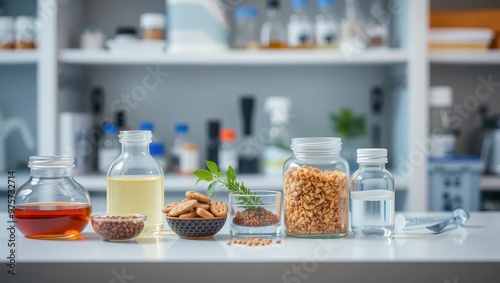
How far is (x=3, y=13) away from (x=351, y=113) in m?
1.35

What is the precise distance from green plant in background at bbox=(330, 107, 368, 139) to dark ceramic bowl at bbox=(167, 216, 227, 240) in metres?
1.40

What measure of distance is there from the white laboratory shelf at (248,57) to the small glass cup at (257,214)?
1.24 metres

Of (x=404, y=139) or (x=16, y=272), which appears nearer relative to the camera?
(x=16, y=272)

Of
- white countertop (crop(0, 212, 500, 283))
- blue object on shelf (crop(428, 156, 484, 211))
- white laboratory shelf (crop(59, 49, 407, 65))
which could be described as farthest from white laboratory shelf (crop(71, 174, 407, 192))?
white countertop (crop(0, 212, 500, 283))

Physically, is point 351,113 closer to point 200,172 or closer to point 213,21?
point 213,21

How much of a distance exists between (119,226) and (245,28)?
1.51 m

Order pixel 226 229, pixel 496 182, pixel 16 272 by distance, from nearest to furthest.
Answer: pixel 16 272
pixel 226 229
pixel 496 182

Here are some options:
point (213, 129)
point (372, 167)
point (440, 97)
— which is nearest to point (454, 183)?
point (440, 97)

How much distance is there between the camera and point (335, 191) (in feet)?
3.05

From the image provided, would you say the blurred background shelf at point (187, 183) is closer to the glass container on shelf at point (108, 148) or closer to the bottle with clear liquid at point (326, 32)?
the glass container on shelf at point (108, 148)

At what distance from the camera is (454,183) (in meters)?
2.10

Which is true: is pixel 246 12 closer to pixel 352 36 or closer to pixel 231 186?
pixel 352 36

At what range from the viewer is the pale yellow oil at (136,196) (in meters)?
0.96

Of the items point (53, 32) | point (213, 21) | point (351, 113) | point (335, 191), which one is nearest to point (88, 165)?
point (53, 32)
